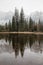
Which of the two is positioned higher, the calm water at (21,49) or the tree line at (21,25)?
the tree line at (21,25)

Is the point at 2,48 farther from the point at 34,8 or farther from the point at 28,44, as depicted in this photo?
the point at 34,8

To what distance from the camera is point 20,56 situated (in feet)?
4.55

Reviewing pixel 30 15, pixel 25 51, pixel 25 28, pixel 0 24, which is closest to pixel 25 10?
pixel 30 15

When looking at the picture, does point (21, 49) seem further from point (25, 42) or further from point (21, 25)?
point (21, 25)

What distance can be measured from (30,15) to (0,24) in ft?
1.22

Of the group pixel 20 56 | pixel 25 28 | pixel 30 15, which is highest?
pixel 30 15

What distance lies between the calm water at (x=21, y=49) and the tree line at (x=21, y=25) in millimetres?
85

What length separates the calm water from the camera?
1.38 m

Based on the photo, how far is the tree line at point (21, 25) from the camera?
1.43 meters

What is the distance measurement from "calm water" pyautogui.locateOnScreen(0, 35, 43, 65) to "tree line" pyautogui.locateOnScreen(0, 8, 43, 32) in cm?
9

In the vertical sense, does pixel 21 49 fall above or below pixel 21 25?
below

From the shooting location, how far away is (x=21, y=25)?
1.45 metres

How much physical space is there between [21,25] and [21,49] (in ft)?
0.94

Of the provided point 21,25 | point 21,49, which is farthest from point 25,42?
point 21,25
